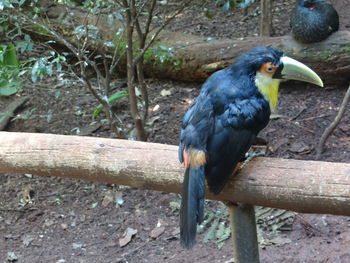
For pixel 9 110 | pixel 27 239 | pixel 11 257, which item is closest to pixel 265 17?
pixel 9 110

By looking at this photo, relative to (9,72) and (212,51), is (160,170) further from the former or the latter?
(212,51)

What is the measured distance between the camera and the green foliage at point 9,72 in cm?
383

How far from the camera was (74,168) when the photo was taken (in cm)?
242

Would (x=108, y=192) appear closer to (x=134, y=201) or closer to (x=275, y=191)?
(x=134, y=201)

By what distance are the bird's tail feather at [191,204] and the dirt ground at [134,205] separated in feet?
4.52

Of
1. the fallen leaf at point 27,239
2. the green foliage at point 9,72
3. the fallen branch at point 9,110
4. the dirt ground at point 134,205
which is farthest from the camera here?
the fallen branch at point 9,110

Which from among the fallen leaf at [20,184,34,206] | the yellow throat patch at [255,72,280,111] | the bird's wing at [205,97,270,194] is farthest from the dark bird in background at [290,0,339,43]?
the fallen leaf at [20,184,34,206]

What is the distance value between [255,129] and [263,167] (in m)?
0.18

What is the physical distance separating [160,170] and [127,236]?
151 centimetres

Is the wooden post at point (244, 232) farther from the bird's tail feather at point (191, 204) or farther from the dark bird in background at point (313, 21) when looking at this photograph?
the dark bird in background at point (313, 21)

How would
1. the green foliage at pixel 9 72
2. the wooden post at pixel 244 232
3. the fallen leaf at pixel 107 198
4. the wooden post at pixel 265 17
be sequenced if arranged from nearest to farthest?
the wooden post at pixel 244 232
the green foliage at pixel 9 72
the fallen leaf at pixel 107 198
the wooden post at pixel 265 17

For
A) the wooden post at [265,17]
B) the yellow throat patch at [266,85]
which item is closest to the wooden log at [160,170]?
the yellow throat patch at [266,85]

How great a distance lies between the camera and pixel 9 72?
12.6ft

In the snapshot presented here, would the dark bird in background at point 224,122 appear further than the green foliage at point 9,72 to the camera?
No
